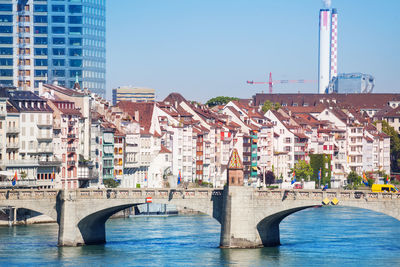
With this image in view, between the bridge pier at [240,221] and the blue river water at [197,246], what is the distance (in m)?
1.12

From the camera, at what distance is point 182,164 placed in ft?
574

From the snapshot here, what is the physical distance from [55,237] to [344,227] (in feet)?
102

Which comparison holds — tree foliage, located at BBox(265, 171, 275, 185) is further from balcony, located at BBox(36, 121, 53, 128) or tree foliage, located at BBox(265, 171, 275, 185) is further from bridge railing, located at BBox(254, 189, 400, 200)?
bridge railing, located at BBox(254, 189, 400, 200)

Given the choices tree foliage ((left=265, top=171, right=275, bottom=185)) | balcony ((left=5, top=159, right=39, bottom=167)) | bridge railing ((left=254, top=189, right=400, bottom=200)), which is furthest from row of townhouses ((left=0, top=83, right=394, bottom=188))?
bridge railing ((left=254, top=189, right=400, bottom=200))

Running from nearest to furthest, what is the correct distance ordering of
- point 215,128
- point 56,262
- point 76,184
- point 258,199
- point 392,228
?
Result: point 56,262 < point 258,199 < point 392,228 < point 76,184 < point 215,128

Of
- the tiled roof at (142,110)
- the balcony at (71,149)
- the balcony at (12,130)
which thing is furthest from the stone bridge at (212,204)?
the tiled roof at (142,110)

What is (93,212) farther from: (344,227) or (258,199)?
(344,227)

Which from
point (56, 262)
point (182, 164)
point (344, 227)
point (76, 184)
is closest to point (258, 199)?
point (56, 262)

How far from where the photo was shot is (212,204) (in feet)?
348

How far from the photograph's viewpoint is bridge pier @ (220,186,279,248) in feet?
340

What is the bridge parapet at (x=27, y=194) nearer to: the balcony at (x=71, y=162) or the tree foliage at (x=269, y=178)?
the balcony at (x=71, y=162)

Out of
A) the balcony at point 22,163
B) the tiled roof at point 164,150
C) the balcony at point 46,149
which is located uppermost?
the tiled roof at point 164,150

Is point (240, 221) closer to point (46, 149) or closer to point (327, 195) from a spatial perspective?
point (327, 195)

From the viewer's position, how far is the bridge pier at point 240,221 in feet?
340
